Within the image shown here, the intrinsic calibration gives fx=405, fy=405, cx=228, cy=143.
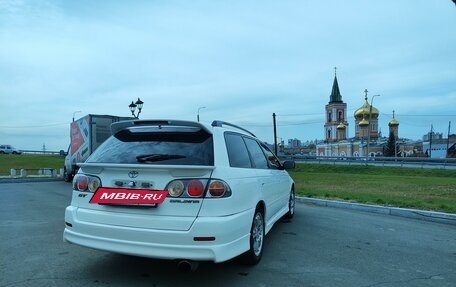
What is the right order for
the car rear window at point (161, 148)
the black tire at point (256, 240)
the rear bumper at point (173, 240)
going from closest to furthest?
the rear bumper at point (173, 240) → the car rear window at point (161, 148) → the black tire at point (256, 240)

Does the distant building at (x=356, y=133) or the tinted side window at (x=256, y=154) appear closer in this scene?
the tinted side window at (x=256, y=154)

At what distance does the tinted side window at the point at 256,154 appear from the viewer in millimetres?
5677

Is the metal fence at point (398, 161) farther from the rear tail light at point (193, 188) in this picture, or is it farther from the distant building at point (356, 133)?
the rear tail light at point (193, 188)

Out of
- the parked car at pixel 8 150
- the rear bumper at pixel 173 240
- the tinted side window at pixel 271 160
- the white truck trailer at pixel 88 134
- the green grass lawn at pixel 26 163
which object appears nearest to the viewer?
the rear bumper at pixel 173 240

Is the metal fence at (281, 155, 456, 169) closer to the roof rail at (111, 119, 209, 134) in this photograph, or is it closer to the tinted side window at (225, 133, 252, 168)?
the tinted side window at (225, 133, 252, 168)

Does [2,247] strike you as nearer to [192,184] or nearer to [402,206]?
[192,184]

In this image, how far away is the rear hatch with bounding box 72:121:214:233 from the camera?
4.03 m

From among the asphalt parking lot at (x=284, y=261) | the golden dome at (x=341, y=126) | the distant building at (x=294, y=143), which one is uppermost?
the golden dome at (x=341, y=126)

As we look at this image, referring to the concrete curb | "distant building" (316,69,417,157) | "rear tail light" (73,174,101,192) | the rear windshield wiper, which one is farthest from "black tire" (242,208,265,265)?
"distant building" (316,69,417,157)

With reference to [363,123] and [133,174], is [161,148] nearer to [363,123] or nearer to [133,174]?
[133,174]

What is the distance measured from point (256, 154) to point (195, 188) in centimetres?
203

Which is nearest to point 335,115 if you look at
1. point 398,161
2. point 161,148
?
point 398,161

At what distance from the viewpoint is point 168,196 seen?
4051 mm

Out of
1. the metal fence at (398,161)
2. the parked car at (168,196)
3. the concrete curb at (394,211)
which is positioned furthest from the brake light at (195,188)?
the metal fence at (398,161)
